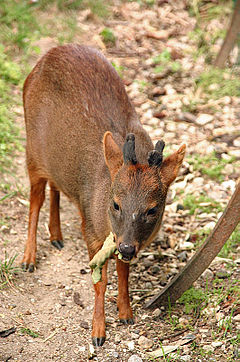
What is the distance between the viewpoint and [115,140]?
481 cm

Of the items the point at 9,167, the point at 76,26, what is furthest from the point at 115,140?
the point at 76,26

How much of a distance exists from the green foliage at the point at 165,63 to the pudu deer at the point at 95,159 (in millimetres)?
3523

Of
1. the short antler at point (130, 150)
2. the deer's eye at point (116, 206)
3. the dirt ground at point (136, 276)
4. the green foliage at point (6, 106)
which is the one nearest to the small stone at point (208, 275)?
the dirt ground at point (136, 276)

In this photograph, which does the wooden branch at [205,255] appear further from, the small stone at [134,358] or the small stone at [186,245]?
the small stone at [186,245]

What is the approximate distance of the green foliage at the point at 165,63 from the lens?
28.9 ft

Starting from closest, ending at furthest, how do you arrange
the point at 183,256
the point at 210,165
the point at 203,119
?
the point at 183,256
the point at 210,165
the point at 203,119

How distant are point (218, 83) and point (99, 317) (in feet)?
16.0

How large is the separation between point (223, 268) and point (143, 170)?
59.5 inches

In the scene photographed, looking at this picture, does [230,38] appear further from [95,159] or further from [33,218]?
[33,218]

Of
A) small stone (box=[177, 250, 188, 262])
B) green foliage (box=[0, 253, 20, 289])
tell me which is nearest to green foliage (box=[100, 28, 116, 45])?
small stone (box=[177, 250, 188, 262])

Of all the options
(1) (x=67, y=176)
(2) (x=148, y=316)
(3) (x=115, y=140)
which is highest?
(3) (x=115, y=140)

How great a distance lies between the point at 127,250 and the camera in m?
3.88

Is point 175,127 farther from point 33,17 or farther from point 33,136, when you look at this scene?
point 33,17

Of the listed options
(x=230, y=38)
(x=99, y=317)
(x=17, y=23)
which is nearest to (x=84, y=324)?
(x=99, y=317)
